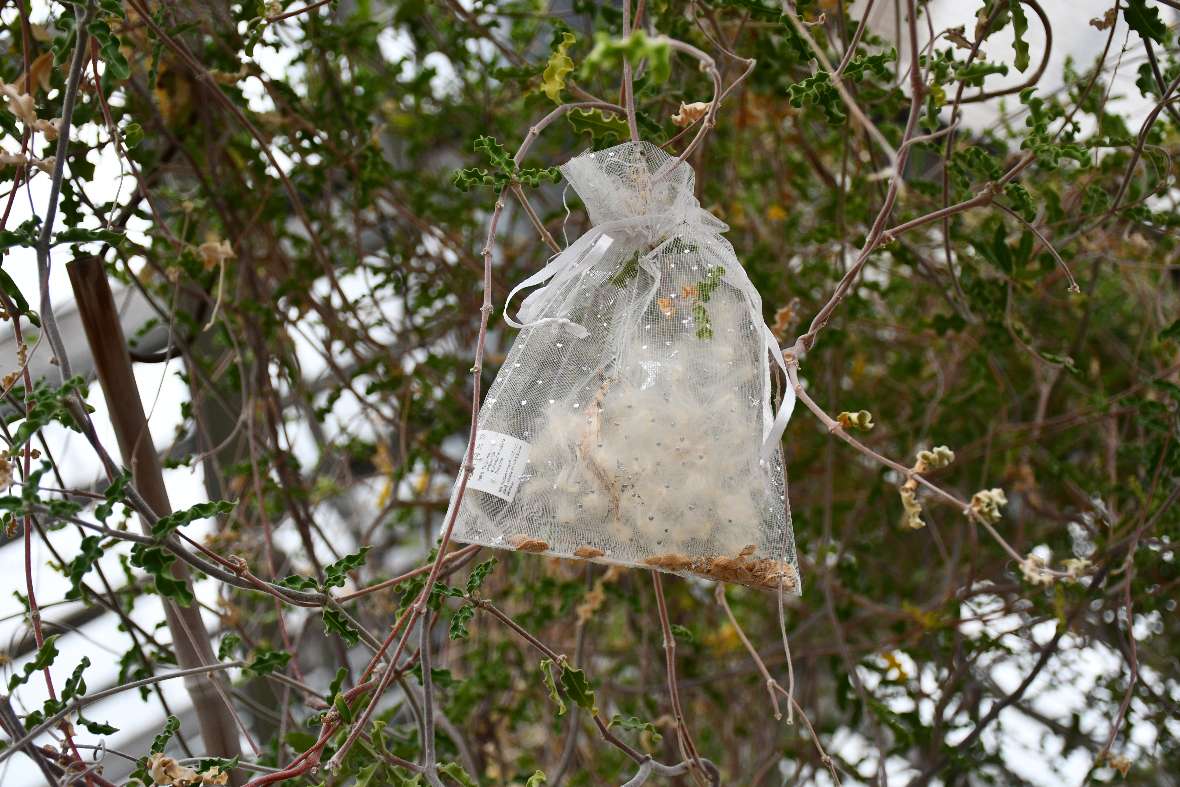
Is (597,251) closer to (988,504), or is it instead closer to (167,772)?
(988,504)

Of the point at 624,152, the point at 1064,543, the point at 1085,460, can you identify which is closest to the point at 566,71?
the point at 624,152

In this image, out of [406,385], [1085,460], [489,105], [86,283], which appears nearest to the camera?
[86,283]

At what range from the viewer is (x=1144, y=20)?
2.92 ft

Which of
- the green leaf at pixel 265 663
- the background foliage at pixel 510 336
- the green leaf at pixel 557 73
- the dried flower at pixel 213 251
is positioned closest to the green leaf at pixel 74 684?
the background foliage at pixel 510 336

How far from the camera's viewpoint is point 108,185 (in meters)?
1.26

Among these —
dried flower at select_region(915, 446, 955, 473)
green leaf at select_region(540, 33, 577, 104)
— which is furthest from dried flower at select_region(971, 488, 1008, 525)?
green leaf at select_region(540, 33, 577, 104)

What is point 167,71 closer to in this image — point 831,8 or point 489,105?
point 489,105

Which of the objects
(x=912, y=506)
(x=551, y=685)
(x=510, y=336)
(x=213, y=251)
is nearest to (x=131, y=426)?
(x=213, y=251)

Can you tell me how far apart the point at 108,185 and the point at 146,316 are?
490 millimetres

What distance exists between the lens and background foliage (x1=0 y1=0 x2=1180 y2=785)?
0.89 m

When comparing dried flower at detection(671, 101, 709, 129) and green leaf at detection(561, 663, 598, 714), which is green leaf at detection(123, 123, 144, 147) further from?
green leaf at detection(561, 663, 598, 714)

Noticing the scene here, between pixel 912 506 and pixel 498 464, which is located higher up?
pixel 498 464

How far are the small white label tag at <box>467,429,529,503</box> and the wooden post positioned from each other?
332 millimetres

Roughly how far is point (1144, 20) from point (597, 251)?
1.58 ft
